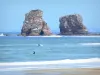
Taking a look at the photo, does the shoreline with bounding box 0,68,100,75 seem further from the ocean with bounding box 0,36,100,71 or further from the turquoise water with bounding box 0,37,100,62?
the turquoise water with bounding box 0,37,100,62

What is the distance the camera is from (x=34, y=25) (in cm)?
537

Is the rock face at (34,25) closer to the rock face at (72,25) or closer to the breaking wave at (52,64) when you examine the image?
the rock face at (72,25)

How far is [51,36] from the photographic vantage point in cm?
534

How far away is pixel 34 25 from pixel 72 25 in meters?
0.74

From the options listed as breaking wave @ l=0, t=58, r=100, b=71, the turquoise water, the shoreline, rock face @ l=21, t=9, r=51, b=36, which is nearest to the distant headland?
rock face @ l=21, t=9, r=51, b=36

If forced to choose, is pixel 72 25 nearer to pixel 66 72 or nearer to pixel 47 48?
pixel 47 48

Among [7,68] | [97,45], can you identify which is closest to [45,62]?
[7,68]

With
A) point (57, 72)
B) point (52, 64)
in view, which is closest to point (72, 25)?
point (52, 64)

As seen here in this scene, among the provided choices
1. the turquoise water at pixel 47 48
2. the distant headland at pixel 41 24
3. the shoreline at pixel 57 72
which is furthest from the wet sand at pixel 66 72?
the distant headland at pixel 41 24

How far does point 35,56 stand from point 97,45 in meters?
1.20

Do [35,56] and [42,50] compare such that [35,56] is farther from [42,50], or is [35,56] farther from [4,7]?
[4,7]

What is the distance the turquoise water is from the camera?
5219mm

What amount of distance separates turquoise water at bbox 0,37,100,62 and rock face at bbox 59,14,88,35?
13cm

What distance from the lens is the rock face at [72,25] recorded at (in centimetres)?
536
